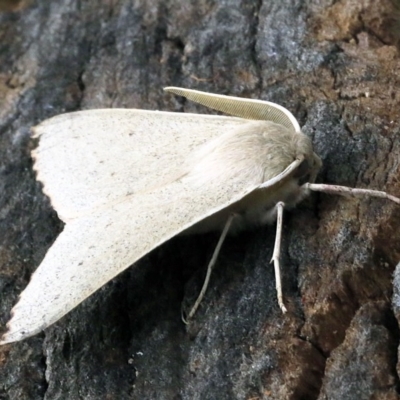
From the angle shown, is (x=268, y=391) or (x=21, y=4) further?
(x=21, y=4)

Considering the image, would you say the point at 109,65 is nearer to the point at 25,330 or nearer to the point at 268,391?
the point at 25,330

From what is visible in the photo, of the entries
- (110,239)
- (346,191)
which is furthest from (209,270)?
(346,191)

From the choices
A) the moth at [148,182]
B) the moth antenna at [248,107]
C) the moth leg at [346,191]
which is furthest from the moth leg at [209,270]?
the moth antenna at [248,107]

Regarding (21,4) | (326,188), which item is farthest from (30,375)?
(21,4)

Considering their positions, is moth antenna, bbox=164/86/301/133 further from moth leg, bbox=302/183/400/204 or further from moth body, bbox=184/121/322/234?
moth leg, bbox=302/183/400/204

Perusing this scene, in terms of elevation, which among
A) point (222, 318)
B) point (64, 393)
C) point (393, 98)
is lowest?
point (64, 393)

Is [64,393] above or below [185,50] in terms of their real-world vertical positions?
below
